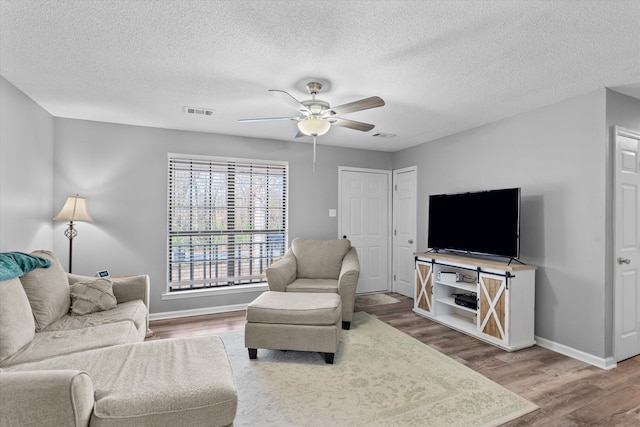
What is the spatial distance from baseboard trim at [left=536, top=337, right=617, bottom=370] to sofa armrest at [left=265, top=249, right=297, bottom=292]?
272 cm

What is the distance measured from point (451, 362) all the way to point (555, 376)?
2.59 feet

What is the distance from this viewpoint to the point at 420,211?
4949 mm

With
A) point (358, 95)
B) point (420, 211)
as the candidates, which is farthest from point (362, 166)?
point (358, 95)

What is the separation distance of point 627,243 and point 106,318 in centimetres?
453

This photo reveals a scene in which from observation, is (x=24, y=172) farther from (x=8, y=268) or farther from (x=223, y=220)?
(x=223, y=220)

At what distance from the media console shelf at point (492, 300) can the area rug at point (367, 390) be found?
2.30 feet

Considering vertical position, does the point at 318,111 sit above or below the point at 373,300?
above

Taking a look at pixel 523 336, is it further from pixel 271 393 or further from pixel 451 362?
pixel 271 393

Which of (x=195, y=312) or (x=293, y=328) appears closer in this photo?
(x=293, y=328)

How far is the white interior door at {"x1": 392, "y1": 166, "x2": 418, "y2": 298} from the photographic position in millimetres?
5098

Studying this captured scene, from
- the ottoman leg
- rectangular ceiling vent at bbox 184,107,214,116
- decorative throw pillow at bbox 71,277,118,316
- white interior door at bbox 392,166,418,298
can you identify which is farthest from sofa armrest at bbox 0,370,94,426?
white interior door at bbox 392,166,418,298

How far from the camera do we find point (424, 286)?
4.17 m

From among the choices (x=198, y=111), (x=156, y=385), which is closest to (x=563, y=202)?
(x=156, y=385)

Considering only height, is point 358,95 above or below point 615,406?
above
